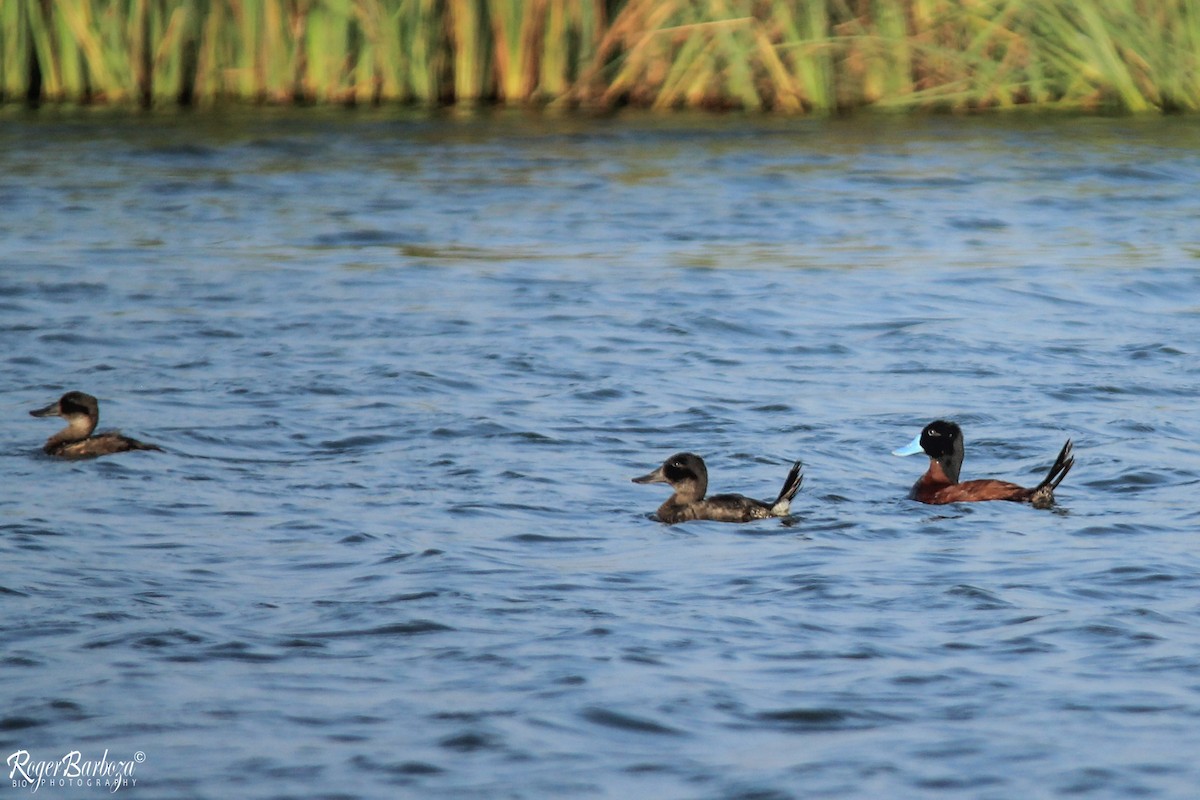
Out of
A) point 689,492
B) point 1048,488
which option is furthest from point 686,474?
point 1048,488

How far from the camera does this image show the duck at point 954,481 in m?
7.97

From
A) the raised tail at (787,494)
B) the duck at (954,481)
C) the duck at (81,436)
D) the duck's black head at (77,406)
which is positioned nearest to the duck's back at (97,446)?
the duck at (81,436)

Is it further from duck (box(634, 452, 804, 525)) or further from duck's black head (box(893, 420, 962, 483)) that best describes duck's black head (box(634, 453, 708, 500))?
duck's black head (box(893, 420, 962, 483))

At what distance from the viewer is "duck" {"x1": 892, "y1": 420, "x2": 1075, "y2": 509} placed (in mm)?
7969

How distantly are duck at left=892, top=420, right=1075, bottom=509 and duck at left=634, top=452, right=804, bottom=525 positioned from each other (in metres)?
0.59

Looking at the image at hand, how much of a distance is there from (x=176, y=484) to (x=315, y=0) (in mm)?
10228

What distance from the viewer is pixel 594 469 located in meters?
8.67

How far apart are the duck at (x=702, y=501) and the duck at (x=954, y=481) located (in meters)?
0.59

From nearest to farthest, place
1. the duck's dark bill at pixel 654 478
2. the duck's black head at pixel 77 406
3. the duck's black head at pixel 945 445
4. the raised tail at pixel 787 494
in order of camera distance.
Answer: the raised tail at pixel 787 494 < the duck's dark bill at pixel 654 478 < the duck's black head at pixel 945 445 < the duck's black head at pixel 77 406

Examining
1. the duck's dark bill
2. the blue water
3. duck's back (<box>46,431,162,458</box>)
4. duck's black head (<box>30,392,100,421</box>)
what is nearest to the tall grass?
the blue water

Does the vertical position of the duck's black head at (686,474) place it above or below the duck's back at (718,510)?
above

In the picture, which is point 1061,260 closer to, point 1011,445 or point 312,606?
point 1011,445

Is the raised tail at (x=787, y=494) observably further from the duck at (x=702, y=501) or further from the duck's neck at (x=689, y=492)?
the duck's neck at (x=689, y=492)

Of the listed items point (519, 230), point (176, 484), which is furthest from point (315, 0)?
point (176, 484)
